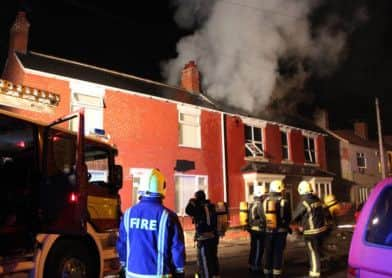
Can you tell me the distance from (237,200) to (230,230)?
210 cm

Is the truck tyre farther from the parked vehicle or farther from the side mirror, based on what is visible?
the parked vehicle

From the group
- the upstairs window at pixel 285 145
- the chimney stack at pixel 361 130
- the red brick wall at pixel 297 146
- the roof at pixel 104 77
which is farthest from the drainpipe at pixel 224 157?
the chimney stack at pixel 361 130

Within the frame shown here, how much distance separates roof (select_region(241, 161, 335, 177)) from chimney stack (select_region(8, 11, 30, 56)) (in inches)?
438

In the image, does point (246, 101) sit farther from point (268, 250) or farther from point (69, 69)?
point (268, 250)

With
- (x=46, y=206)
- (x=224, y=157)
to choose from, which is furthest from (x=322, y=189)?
(x=46, y=206)

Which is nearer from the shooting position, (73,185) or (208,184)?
(73,185)

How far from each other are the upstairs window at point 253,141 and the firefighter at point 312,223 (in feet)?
44.9

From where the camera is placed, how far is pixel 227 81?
23.1 m

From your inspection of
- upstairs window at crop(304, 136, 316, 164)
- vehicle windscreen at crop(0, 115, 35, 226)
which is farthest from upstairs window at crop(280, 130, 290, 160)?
vehicle windscreen at crop(0, 115, 35, 226)

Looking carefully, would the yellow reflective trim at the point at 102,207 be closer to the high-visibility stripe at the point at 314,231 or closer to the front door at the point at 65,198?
the front door at the point at 65,198

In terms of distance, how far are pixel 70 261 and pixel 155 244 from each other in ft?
10.1

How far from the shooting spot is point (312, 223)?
7.94m

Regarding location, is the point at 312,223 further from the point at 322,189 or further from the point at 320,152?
the point at 320,152

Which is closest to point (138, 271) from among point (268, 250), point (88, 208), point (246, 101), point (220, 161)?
point (88, 208)
